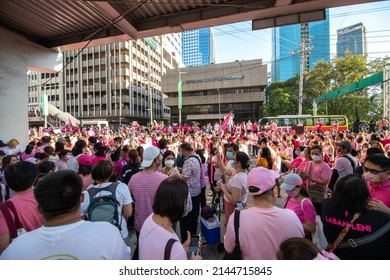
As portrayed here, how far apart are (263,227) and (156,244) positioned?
0.78 metres

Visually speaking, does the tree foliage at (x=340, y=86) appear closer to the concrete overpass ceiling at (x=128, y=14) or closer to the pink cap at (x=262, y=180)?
the concrete overpass ceiling at (x=128, y=14)

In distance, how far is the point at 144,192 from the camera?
2.97m

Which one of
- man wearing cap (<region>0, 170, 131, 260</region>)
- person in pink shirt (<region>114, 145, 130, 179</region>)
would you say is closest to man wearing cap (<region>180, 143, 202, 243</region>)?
person in pink shirt (<region>114, 145, 130, 179</region>)

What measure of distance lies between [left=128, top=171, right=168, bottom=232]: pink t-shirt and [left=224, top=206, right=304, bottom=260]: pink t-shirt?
1.48 metres

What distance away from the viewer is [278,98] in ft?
141

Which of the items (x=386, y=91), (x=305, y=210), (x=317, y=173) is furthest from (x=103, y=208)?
(x=386, y=91)

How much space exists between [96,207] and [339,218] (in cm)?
215

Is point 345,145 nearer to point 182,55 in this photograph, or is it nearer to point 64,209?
point 64,209

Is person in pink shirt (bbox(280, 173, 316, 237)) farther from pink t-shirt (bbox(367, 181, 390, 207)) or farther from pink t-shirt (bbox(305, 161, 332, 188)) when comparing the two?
pink t-shirt (bbox(305, 161, 332, 188))

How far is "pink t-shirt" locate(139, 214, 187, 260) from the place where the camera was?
150 cm

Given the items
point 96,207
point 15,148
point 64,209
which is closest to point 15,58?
point 15,148

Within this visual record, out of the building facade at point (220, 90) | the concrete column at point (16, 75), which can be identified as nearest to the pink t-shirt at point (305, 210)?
the concrete column at point (16, 75)

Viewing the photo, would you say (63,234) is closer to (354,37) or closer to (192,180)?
(192,180)
